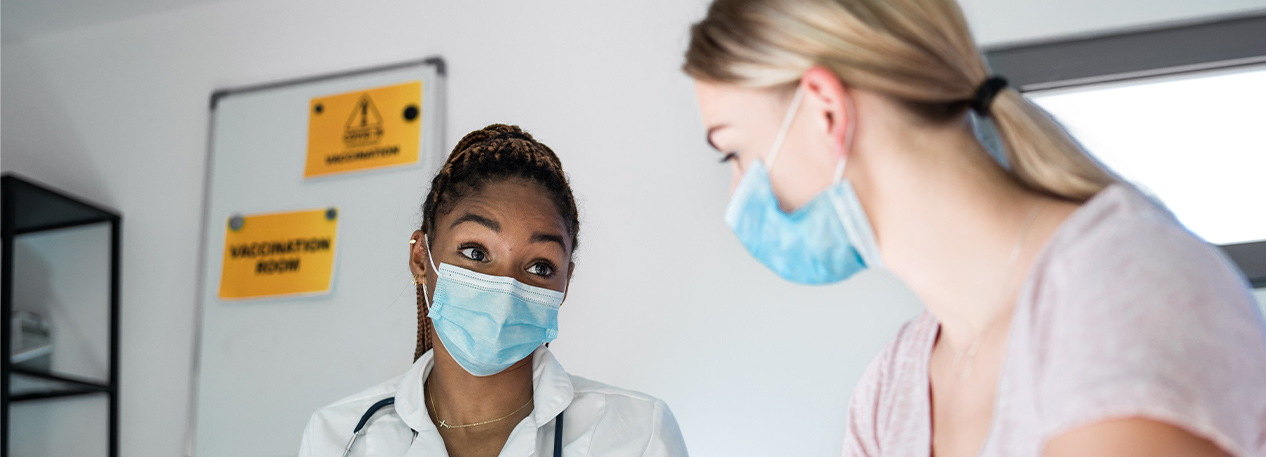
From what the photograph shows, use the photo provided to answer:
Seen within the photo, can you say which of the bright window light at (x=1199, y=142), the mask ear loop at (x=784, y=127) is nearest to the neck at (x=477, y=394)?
the mask ear loop at (x=784, y=127)

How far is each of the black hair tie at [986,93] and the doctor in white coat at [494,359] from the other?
0.81 m

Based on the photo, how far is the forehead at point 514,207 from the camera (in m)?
1.42

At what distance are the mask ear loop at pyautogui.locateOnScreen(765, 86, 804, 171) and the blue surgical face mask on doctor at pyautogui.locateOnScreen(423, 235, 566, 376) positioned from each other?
639mm

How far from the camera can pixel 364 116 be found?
209 cm

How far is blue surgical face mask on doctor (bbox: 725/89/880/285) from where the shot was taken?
78cm

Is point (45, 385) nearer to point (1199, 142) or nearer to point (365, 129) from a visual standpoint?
point (365, 129)

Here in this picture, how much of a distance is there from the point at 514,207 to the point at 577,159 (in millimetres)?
570

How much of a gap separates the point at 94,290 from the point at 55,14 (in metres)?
0.82

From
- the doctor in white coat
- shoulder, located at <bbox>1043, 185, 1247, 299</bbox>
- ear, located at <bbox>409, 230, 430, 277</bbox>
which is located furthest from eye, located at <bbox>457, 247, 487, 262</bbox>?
shoulder, located at <bbox>1043, 185, 1247, 299</bbox>

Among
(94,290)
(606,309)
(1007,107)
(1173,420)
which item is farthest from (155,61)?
(1173,420)

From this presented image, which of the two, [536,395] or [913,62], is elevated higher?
[913,62]

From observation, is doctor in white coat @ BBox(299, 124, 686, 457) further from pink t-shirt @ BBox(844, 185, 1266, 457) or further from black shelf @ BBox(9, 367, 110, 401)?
black shelf @ BBox(9, 367, 110, 401)

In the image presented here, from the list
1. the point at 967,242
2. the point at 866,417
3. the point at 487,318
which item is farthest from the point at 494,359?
the point at 967,242

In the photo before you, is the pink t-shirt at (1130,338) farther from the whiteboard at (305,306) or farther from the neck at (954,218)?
the whiteboard at (305,306)
